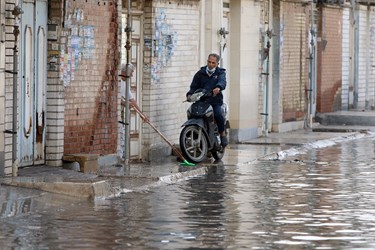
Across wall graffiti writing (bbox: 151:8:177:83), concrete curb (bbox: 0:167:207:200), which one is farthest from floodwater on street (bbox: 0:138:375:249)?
wall graffiti writing (bbox: 151:8:177:83)

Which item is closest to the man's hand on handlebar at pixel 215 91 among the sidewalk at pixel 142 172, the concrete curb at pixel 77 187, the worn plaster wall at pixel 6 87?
the sidewalk at pixel 142 172

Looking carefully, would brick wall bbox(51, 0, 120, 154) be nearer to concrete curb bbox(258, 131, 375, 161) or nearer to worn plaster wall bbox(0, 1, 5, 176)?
worn plaster wall bbox(0, 1, 5, 176)

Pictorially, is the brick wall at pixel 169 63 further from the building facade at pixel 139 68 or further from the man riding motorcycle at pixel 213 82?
the man riding motorcycle at pixel 213 82

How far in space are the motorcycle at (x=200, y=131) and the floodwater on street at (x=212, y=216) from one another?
1.59m

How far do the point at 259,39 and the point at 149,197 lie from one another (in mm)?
13499

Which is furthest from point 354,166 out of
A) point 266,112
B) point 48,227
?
point 48,227

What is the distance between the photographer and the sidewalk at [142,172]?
16984mm

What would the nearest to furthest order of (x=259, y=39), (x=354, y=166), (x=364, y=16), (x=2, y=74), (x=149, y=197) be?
(x=149, y=197)
(x=2, y=74)
(x=354, y=166)
(x=259, y=39)
(x=364, y=16)

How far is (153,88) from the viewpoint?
24062mm

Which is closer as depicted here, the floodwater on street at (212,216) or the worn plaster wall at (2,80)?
the floodwater on street at (212,216)

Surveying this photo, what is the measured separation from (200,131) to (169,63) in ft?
7.54

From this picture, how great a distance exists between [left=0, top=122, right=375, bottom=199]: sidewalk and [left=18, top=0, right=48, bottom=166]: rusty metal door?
1.06 ft

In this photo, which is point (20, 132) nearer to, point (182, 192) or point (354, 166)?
point (182, 192)

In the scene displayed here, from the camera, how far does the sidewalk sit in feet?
55.7
